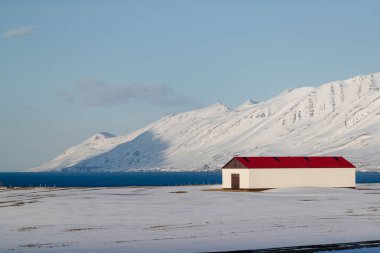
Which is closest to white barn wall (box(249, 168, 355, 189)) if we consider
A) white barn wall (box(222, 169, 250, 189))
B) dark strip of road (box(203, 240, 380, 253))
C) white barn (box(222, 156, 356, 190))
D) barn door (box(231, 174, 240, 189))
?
white barn (box(222, 156, 356, 190))

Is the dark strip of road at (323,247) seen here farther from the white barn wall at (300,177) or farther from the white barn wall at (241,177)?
the white barn wall at (300,177)

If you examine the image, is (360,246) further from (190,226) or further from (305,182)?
(305,182)

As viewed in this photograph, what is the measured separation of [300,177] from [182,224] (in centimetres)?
7065

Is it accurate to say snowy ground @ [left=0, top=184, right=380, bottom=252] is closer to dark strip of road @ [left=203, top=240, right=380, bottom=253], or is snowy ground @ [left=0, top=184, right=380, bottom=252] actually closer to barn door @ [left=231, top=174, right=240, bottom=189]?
dark strip of road @ [left=203, top=240, right=380, bottom=253]

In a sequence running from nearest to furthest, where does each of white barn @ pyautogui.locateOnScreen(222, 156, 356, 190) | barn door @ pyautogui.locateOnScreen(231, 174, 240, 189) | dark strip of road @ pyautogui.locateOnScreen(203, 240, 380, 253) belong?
dark strip of road @ pyautogui.locateOnScreen(203, 240, 380, 253)
white barn @ pyautogui.locateOnScreen(222, 156, 356, 190)
barn door @ pyautogui.locateOnScreen(231, 174, 240, 189)

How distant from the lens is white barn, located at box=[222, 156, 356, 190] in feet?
419

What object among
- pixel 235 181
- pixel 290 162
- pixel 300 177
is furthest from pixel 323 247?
→ pixel 290 162

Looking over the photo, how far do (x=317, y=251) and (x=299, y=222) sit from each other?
16.7 m

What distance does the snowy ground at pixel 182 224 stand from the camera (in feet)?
168

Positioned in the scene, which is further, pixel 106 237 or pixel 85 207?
pixel 85 207

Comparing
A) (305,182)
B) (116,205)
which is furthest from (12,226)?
(305,182)

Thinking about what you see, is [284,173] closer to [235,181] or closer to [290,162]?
[290,162]

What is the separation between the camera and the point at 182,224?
6372 centimetres

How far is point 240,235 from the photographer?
55.5m
